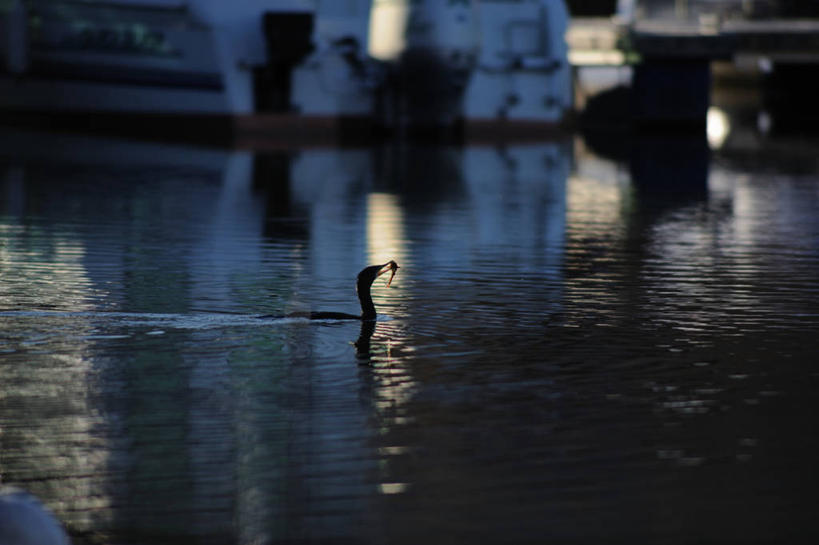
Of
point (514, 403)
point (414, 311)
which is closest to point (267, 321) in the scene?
point (414, 311)

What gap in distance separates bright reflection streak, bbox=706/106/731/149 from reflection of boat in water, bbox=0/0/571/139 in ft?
20.6

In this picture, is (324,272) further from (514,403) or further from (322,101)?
(322,101)

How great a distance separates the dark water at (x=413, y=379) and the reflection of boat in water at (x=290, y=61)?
33000 mm

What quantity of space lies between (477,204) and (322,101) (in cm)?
3287

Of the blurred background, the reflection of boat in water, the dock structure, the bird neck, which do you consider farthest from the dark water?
the dock structure

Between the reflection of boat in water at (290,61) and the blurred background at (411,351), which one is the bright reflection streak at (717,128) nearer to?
the reflection of boat in water at (290,61)

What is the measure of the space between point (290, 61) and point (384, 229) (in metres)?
35.1

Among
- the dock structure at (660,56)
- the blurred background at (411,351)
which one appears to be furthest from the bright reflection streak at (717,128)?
the blurred background at (411,351)

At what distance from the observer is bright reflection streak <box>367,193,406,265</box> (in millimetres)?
18172

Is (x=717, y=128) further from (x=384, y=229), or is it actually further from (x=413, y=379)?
(x=413, y=379)

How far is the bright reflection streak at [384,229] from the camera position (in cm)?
1817

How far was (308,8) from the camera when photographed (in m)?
57.0

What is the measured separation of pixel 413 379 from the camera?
34.0 feet

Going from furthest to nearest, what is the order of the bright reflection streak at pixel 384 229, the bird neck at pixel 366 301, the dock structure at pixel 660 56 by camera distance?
the dock structure at pixel 660 56 < the bright reflection streak at pixel 384 229 < the bird neck at pixel 366 301
